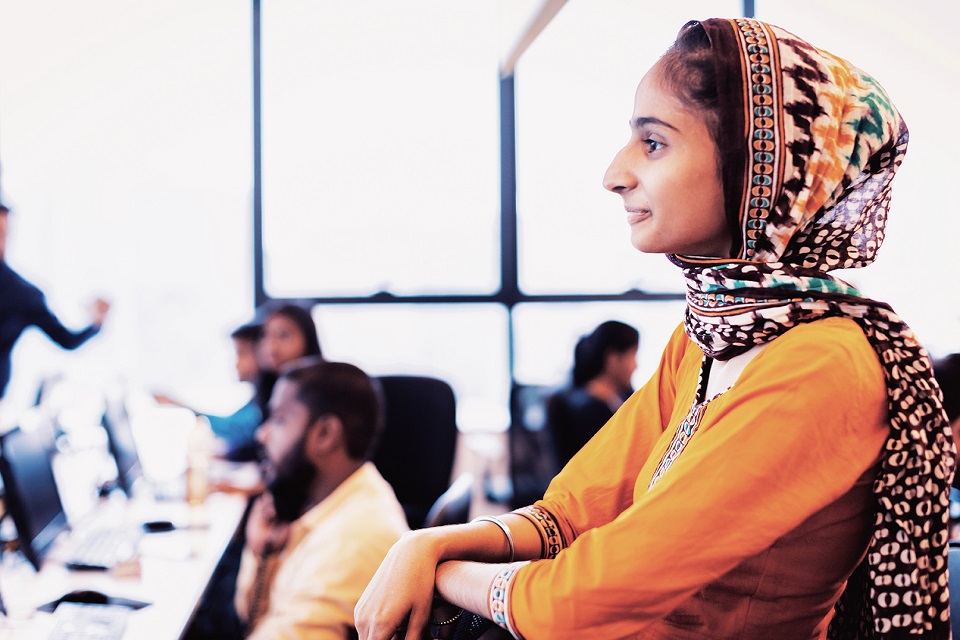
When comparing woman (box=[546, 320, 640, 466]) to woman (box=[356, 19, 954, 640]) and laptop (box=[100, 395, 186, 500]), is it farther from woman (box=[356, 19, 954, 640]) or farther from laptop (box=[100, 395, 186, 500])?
woman (box=[356, 19, 954, 640])

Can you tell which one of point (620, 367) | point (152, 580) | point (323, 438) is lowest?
point (152, 580)

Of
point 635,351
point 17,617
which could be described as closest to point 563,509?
point 17,617

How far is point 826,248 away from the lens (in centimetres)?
91

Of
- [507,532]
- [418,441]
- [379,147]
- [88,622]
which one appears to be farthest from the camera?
[379,147]

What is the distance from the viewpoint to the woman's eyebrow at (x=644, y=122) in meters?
0.91

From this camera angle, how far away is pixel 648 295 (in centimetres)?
420

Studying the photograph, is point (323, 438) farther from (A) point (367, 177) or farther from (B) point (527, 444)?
(A) point (367, 177)

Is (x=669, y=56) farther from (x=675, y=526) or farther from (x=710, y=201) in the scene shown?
(x=675, y=526)

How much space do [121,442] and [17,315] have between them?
0.75 metres

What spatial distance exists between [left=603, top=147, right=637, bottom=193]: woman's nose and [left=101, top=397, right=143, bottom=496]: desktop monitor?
236 centimetres

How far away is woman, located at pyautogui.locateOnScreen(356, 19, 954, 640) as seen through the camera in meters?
0.77

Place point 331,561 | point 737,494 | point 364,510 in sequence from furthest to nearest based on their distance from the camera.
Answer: point 364,510
point 331,561
point 737,494

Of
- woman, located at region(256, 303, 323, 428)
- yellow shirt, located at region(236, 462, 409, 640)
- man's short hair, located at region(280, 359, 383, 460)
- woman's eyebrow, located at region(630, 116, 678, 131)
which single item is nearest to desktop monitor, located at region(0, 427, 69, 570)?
yellow shirt, located at region(236, 462, 409, 640)

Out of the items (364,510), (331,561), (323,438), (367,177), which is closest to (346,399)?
(323,438)
